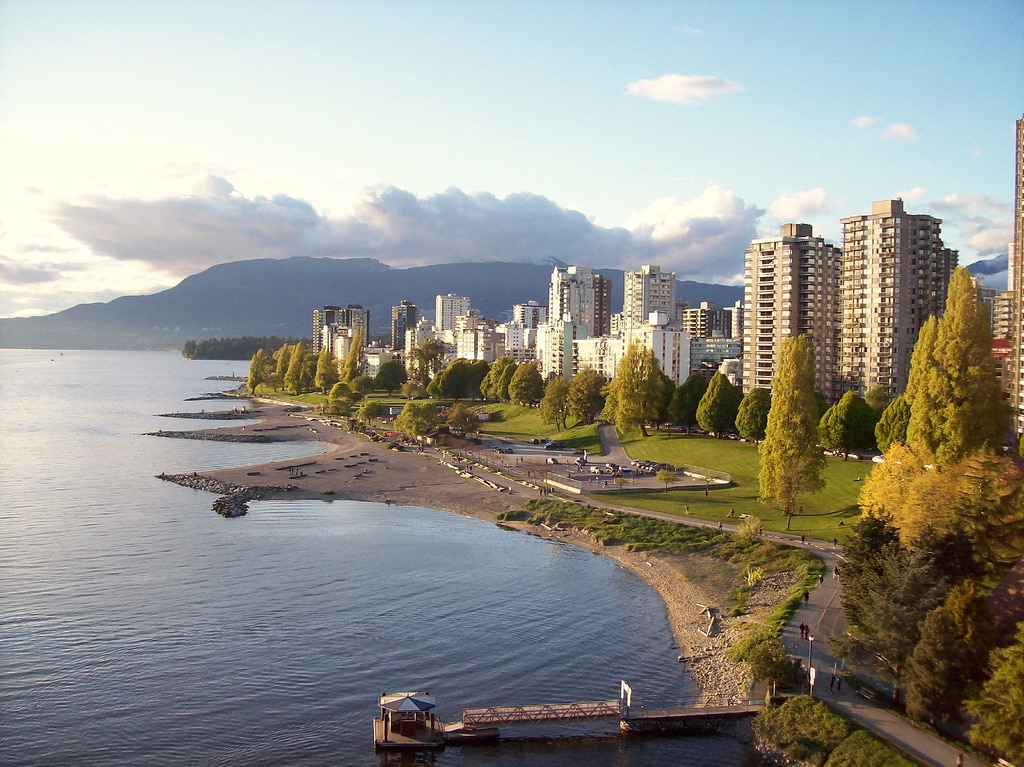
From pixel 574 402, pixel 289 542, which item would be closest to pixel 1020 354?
pixel 574 402

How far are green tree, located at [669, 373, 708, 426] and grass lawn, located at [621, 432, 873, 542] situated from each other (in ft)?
12.4

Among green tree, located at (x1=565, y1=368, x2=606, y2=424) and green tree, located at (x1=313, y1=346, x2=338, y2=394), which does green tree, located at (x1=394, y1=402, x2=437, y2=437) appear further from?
green tree, located at (x1=313, y1=346, x2=338, y2=394)

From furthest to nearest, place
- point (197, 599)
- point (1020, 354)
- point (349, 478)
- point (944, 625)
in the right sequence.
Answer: point (349, 478) < point (1020, 354) < point (197, 599) < point (944, 625)

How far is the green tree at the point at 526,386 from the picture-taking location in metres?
103

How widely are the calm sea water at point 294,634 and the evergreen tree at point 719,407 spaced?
2829 centimetres

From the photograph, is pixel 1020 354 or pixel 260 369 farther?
pixel 260 369

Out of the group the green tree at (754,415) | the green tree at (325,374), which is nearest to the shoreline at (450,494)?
the green tree at (754,415)

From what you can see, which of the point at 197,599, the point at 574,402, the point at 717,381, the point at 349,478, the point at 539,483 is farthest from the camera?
the point at 574,402

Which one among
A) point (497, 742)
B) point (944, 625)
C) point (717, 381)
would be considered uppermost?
point (717, 381)

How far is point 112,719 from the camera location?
2434 centimetres

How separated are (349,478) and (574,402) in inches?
1126

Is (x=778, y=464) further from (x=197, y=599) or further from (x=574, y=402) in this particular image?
(x=574, y=402)

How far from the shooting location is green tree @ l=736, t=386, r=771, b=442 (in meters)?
65.8

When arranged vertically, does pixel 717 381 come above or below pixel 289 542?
above
